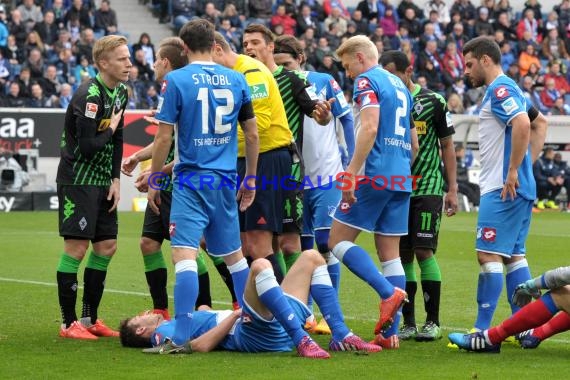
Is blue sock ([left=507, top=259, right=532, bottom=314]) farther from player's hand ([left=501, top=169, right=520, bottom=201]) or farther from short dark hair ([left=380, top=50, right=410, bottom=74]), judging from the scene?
short dark hair ([left=380, top=50, right=410, bottom=74])

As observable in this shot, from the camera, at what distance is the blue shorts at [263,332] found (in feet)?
24.1

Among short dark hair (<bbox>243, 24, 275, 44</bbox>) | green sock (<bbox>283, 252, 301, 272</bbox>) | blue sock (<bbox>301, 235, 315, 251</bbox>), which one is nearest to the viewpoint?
short dark hair (<bbox>243, 24, 275, 44</bbox>)

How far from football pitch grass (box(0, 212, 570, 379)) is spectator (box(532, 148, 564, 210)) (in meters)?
12.4

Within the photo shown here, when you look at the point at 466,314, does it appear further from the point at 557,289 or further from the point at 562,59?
the point at 562,59

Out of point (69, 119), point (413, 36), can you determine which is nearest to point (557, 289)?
point (69, 119)

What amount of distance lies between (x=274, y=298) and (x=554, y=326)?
2.06 m

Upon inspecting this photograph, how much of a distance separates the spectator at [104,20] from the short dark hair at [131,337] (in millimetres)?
20476

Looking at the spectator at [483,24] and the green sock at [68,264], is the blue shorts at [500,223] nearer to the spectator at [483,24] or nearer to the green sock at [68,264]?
the green sock at [68,264]

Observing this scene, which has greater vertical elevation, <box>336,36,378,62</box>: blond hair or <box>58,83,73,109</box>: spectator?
<box>336,36,378,62</box>: blond hair

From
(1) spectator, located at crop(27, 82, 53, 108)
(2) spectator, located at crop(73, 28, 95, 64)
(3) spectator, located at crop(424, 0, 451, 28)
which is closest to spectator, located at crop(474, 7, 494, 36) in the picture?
(3) spectator, located at crop(424, 0, 451, 28)

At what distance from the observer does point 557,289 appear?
725 centimetres

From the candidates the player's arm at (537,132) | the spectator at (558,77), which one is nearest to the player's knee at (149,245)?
the player's arm at (537,132)

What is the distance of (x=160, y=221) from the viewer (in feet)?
29.4

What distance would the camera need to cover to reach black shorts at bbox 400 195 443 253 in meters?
8.82
